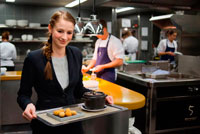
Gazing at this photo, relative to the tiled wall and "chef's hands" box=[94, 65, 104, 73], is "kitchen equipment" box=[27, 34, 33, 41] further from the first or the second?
"chef's hands" box=[94, 65, 104, 73]

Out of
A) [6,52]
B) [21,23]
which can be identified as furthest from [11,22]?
[6,52]

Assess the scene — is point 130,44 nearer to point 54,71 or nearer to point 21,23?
point 21,23

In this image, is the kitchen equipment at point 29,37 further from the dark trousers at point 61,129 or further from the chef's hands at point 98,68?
the dark trousers at point 61,129

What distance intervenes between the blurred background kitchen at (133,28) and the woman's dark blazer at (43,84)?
1.47 metres

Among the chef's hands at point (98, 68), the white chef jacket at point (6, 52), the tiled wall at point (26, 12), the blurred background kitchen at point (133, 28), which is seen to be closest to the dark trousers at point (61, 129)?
the blurred background kitchen at point (133, 28)

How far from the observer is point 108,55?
426 cm

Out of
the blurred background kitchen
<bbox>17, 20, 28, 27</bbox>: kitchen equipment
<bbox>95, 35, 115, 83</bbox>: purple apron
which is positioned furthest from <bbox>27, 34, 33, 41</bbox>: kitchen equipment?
<bbox>95, 35, 115, 83</bbox>: purple apron

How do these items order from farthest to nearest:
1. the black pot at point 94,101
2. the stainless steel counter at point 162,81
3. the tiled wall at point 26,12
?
the tiled wall at point 26,12 < the stainless steel counter at point 162,81 < the black pot at point 94,101

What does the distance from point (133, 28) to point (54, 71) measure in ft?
25.6

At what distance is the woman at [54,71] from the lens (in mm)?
1807

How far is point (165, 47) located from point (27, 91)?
568 centimetres

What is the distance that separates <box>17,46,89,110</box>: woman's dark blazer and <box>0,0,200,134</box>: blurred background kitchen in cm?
147

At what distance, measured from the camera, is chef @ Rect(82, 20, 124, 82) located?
4.10 m

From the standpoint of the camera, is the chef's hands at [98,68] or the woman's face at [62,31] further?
the chef's hands at [98,68]
